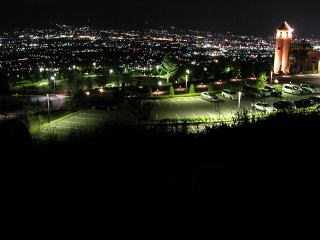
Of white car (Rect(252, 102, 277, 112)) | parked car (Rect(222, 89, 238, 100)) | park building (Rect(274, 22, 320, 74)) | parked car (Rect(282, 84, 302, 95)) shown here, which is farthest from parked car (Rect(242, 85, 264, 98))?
park building (Rect(274, 22, 320, 74))

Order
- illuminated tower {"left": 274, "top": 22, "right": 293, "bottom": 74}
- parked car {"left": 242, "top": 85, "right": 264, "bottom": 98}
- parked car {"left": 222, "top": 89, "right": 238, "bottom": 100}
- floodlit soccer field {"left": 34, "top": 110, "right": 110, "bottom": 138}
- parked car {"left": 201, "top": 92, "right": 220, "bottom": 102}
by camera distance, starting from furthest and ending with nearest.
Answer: illuminated tower {"left": 274, "top": 22, "right": 293, "bottom": 74} → parked car {"left": 242, "top": 85, "right": 264, "bottom": 98} → parked car {"left": 222, "top": 89, "right": 238, "bottom": 100} → parked car {"left": 201, "top": 92, "right": 220, "bottom": 102} → floodlit soccer field {"left": 34, "top": 110, "right": 110, "bottom": 138}

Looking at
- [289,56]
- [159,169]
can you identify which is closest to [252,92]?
[289,56]

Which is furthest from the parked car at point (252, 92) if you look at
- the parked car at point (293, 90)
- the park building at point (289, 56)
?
the park building at point (289, 56)

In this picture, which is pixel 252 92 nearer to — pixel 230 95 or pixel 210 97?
pixel 230 95

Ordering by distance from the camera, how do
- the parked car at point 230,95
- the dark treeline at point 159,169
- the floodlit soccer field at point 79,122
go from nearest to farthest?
the dark treeline at point 159,169
the floodlit soccer field at point 79,122
the parked car at point 230,95

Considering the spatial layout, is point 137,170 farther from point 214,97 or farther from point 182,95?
point 182,95

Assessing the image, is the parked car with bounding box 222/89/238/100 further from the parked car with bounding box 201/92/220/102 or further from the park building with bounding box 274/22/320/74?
the park building with bounding box 274/22/320/74

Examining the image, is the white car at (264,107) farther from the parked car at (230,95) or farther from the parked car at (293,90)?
the parked car at (293,90)
